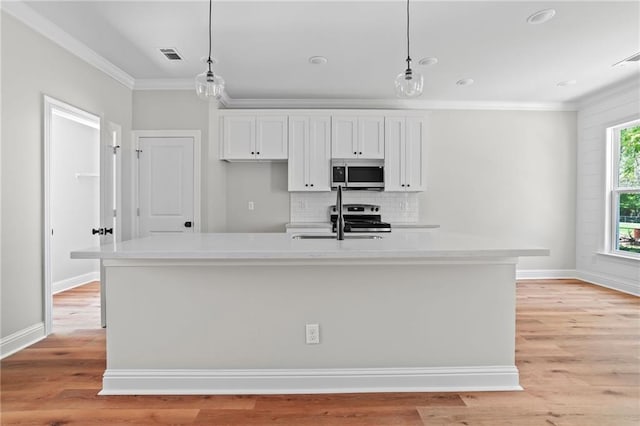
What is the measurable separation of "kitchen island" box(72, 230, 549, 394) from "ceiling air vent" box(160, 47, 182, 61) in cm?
219

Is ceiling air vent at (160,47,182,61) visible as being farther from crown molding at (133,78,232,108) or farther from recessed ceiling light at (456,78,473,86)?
recessed ceiling light at (456,78,473,86)

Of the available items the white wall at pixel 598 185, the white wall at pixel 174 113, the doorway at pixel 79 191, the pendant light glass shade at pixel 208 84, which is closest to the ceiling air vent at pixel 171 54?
the white wall at pixel 174 113

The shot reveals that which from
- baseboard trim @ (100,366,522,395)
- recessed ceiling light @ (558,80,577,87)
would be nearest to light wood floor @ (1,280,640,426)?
Answer: baseboard trim @ (100,366,522,395)

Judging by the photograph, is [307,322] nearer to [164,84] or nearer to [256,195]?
[256,195]

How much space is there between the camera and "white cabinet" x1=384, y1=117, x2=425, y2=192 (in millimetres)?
4887

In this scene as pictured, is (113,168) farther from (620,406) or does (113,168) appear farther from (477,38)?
(620,406)

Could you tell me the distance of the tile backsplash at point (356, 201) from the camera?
527cm

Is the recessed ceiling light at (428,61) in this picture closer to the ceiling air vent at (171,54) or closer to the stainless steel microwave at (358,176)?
the stainless steel microwave at (358,176)

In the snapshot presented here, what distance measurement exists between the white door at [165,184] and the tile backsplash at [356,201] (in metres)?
1.46

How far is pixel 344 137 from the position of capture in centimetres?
487

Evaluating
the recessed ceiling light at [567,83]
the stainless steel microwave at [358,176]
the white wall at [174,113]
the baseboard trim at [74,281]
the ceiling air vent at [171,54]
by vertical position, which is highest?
the recessed ceiling light at [567,83]

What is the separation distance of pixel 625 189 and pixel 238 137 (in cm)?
507

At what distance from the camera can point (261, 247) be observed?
6.62ft

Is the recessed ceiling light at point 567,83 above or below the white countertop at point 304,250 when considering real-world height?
above
